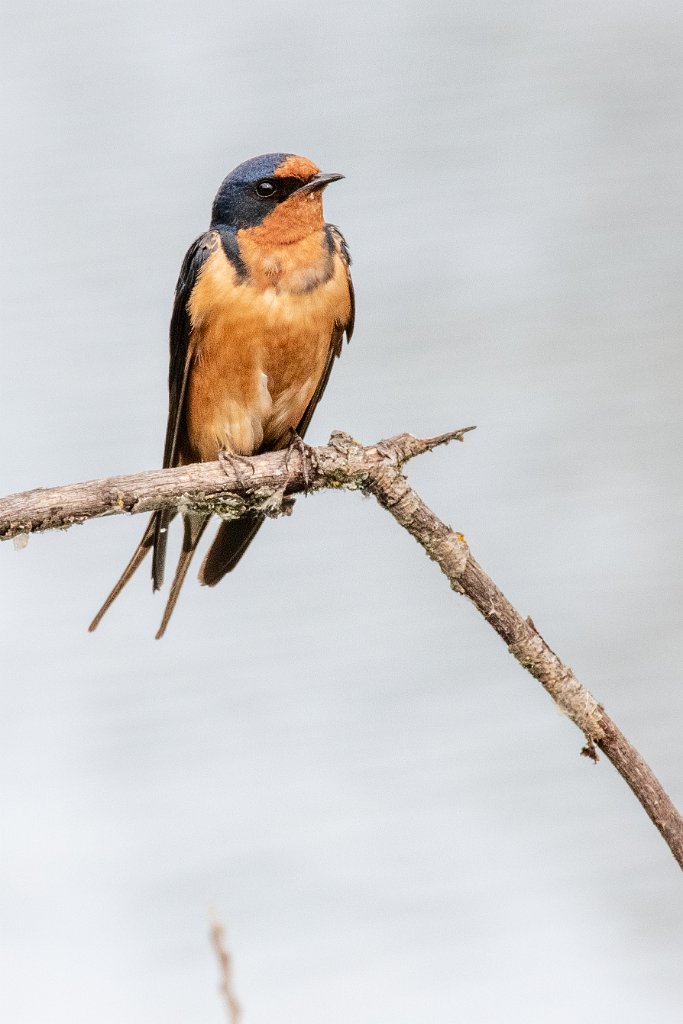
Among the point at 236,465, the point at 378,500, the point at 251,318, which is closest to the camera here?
the point at 378,500

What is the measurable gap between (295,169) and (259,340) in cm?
39

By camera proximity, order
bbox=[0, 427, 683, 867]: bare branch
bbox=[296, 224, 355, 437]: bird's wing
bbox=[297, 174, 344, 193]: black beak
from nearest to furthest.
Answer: bbox=[0, 427, 683, 867]: bare branch
bbox=[297, 174, 344, 193]: black beak
bbox=[296, 224, 355, 437]: bird's wing

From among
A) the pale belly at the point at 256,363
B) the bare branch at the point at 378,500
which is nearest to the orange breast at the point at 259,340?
the pale belly at the point at 256,363

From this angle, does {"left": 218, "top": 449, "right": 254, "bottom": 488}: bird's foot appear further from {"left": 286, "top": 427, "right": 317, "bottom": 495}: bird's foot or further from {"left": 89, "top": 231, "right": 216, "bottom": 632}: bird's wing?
{"left": 89, "top": 231, "right": 216, "bottom": 632}: bird's wing

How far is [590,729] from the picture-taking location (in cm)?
143

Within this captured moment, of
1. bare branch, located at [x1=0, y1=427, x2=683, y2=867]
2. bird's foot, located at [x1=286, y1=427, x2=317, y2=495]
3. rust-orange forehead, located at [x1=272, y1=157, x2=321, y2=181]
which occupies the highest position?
rust-orange forehead, located at [x1=272, y1=157, x2=321, y2=181]

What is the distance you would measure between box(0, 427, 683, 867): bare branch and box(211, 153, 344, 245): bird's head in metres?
0.79

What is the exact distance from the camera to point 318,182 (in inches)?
109

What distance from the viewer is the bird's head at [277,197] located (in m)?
2.77

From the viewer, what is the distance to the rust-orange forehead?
9.07 ft

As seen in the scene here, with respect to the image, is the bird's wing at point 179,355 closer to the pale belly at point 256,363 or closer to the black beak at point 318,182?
the pale belly at point 256,363

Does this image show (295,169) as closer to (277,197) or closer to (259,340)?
(277,197)

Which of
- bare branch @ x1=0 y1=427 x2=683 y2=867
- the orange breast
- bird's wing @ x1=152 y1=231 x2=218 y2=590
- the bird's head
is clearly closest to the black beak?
the bird's head

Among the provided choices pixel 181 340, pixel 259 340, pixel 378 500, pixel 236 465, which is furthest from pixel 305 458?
pixel 181 340
